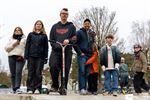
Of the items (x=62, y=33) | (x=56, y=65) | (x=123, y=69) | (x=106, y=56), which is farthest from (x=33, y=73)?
(x=123, y=69)

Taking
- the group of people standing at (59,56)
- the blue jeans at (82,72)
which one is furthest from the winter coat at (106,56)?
the blue jeans at (82,72)

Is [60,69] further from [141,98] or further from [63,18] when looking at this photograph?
[141,98]

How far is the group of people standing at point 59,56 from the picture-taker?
8930 millimetres

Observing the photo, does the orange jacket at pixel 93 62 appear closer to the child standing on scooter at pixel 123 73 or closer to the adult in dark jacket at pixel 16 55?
the adult in dark jacket at pixel 16 55

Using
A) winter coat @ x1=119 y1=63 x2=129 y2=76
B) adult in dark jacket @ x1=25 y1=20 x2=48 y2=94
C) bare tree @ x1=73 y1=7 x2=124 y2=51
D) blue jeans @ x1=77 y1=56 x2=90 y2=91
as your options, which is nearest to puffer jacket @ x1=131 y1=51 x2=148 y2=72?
blue jeans @ x1=77 y1=56 x2=90 y2=91

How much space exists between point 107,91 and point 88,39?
141 cm

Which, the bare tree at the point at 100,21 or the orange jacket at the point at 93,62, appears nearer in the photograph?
the orange jacket at the point at 93,62

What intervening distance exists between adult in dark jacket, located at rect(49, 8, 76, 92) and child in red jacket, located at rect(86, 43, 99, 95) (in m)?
0.68

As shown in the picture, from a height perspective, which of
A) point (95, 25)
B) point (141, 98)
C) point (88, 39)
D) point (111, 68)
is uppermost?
point (95, 25)

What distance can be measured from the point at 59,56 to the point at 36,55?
0.55 meters

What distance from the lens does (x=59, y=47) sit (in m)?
8.80

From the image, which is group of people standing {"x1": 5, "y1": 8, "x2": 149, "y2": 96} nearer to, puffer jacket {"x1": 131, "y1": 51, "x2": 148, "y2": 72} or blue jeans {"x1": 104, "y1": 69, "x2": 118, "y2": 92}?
blue jeans {"x1": 104, "y1": 69, "x2": 118, "y2": 92}

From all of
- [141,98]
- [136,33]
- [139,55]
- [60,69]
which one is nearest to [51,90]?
[60,69]

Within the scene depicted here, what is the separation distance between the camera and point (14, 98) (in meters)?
7.61
